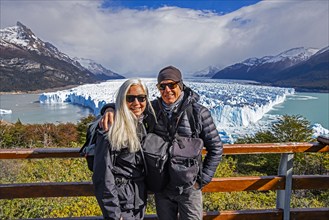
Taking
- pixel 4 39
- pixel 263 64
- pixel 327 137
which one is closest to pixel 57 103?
pixel 327 137

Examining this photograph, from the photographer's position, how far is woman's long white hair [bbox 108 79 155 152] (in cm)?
136

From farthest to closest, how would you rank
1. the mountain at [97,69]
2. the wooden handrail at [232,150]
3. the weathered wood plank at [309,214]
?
1. the mountain at [97,69]
2. the weathered wood plank at [309,214]
3. the wooden handrail at [232,150]

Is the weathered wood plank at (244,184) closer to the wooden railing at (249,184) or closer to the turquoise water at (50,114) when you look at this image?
the wooden railing at (249,184)

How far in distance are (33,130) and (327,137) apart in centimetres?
1524

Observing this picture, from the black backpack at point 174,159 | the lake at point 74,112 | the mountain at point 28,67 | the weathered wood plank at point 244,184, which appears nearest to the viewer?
the black backpack at point 174,159

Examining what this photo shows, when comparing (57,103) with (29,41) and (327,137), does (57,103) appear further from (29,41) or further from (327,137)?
(29,41)

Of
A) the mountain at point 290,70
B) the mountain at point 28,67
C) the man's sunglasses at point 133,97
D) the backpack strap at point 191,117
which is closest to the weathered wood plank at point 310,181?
the backpack strap at point 191,117

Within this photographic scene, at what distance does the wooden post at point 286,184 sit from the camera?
1.98 meters

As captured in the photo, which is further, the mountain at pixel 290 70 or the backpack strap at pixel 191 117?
the mountain at pixel 290 70

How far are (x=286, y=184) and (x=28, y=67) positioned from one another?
75.1m

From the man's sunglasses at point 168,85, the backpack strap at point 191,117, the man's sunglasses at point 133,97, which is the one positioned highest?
the man's sunglasses at point 168,85

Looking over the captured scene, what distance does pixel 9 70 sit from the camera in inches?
2635

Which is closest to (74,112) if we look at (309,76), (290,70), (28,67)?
(28,67)

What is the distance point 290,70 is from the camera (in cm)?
8075
